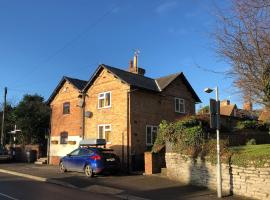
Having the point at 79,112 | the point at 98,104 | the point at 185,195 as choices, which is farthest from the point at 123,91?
the point at 185,195

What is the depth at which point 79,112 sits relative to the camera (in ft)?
99.9

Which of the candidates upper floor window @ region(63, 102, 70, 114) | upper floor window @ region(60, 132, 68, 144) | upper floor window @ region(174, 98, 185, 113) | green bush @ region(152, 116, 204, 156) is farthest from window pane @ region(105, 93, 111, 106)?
green bush @ region(152, 116, 204, 156)

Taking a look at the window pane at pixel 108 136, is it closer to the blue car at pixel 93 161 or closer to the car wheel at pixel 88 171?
the blue car at pixel 93 161

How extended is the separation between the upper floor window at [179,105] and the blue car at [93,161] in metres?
10.3

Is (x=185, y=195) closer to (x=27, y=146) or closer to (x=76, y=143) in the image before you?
(x=76, y=143)

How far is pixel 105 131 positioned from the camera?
90.5 ft

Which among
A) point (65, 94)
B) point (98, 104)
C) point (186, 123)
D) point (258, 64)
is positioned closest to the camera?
point (258, 64)

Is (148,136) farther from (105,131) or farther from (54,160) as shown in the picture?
(54,160)

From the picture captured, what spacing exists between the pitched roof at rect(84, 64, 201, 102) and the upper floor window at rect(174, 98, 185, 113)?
1.59m

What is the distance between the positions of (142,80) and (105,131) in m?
4.94

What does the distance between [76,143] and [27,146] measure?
936cm

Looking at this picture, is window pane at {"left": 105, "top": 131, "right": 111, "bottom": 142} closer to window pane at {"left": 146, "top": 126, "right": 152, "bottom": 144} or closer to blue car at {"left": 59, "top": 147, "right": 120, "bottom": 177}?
window pane at {"left": 146, "top": 126, "right": 152, "bottom": 144}

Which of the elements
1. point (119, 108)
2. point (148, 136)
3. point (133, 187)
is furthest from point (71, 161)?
point (133, 187)

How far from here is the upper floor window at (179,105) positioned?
30.5m
